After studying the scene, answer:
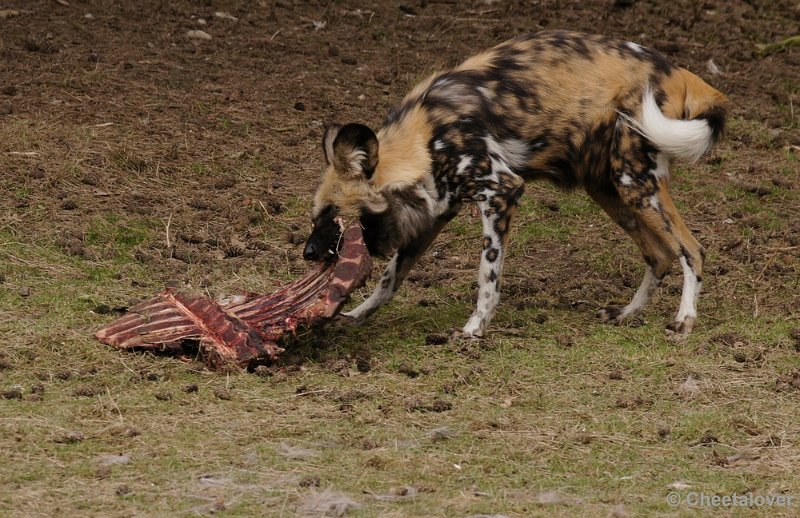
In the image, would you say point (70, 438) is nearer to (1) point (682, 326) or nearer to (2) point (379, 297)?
(2) point (379, 297)

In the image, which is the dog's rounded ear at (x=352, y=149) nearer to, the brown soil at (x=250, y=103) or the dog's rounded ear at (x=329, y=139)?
the dog's rounded ear at (x=329, y=139)

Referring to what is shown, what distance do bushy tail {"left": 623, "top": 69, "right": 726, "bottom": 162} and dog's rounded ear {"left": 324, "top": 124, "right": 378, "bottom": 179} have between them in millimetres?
1263

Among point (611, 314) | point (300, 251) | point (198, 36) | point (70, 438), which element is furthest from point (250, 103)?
point (70, 438)

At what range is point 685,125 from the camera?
18.5 ft

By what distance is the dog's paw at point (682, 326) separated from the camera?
5715mm

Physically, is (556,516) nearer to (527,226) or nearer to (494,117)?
(494,117)

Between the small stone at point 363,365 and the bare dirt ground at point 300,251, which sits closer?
the bare dirt ground at point 300,251

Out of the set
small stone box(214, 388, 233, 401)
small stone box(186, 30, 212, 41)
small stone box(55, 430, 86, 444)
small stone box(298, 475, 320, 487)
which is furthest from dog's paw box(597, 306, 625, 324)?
small stone box(186, 30, 212, 41)

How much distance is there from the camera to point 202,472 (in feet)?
12.9

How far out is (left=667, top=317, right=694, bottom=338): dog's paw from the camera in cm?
571

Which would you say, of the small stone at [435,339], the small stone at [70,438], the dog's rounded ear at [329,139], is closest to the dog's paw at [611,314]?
the small stone at [435,339]

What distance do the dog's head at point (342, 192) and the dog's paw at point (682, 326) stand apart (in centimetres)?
147

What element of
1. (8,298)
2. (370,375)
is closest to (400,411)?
(370,375)

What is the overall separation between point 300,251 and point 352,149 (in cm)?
129
